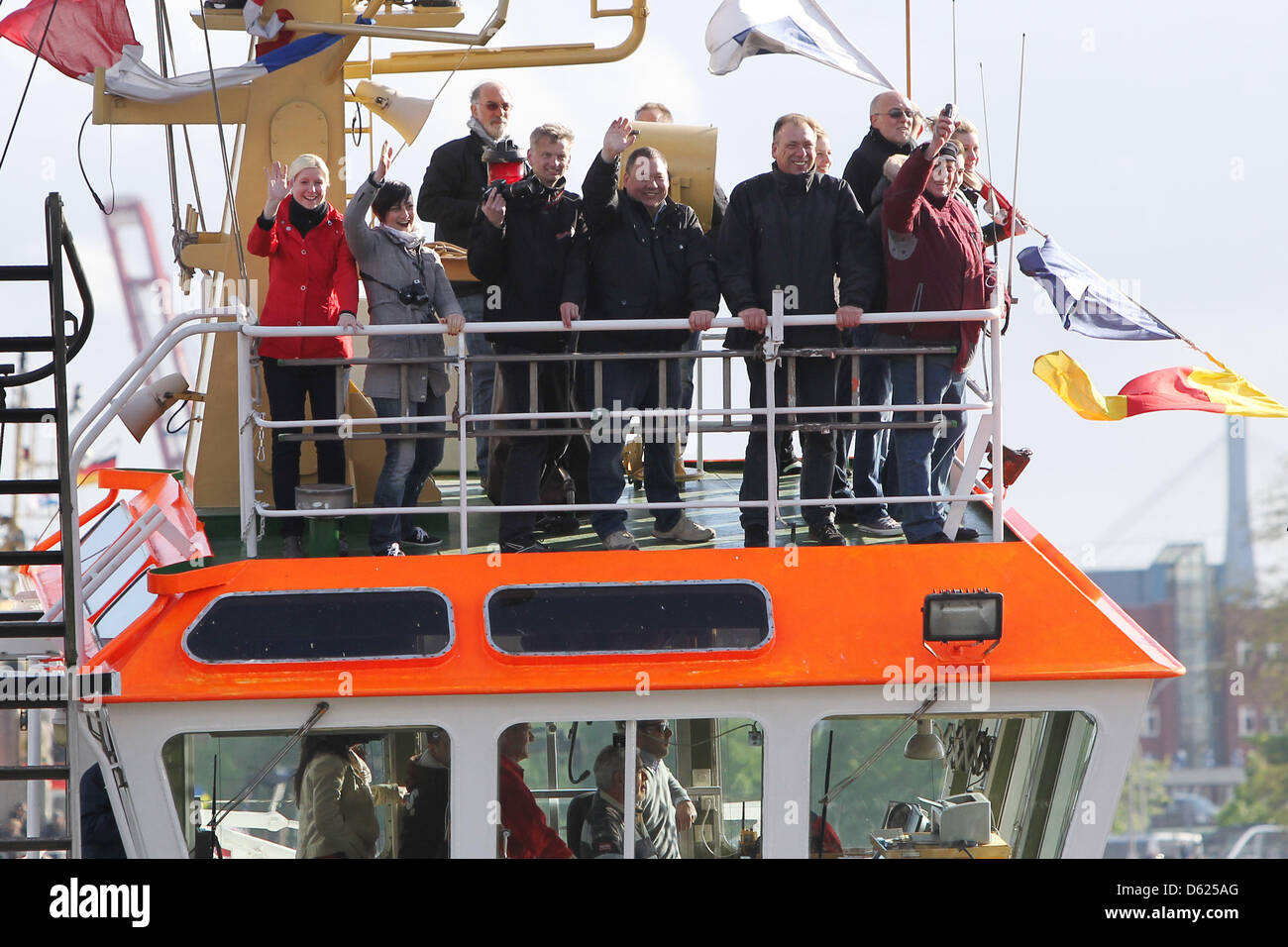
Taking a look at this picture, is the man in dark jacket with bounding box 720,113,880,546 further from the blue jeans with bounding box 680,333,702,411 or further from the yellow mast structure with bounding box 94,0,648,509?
the yellow mast structure with bounding box 94,0,648,509

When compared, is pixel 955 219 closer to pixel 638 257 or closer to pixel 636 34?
pixel 638 257

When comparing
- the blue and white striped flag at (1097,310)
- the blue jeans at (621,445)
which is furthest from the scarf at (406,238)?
the blue and white striped flag at (1097,310)

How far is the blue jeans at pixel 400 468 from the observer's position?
6691 mm

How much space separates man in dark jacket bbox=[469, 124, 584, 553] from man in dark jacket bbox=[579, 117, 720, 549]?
6.1 inches

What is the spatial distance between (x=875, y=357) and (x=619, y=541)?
1482 mm

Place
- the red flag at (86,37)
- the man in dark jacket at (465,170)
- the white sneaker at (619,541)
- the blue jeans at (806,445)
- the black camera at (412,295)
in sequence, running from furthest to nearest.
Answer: the red flag at (86,37) < the man in dark jacket at (465,170) < the black camera at (412,295) < the blue jeans at (806,445) < the white sneaker at (619,541)

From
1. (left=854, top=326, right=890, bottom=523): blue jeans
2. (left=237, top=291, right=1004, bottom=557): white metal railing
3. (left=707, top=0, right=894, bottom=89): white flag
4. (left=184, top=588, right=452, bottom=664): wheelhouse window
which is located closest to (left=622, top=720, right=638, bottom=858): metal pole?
(left=184, top=588, right=452, bottom=664): wheelhouse window

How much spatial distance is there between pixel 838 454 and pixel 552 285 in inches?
72.5

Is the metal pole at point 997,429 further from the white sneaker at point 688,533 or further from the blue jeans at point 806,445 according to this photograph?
the white sneaker at point 688,533

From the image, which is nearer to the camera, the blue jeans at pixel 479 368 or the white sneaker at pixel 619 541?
the white sneaker at pixel 619 541

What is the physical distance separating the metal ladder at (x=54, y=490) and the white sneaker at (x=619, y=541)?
219 cm

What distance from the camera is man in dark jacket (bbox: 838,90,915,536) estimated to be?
7.00 metres

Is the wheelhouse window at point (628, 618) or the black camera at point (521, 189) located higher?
the black camera at point (521, 189)

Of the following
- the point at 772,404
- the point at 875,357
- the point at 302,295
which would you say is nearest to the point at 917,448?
the point at 875,357
